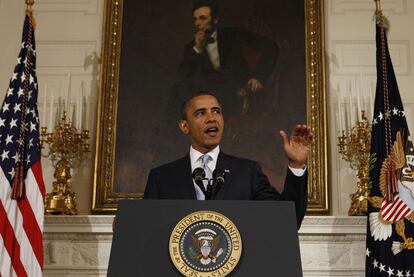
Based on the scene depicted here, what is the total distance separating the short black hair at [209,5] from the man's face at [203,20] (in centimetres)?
3

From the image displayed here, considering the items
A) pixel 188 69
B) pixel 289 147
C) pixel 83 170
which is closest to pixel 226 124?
pixel 188 69

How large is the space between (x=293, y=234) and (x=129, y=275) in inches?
24.9

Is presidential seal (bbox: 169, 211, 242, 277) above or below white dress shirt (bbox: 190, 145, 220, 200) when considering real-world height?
below

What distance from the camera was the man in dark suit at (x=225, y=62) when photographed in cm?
546

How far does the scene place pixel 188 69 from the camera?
553 centimetres

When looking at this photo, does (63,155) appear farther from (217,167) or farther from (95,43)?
(217,167)

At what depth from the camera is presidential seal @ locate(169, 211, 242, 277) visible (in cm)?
216

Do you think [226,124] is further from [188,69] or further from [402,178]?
[402,178]

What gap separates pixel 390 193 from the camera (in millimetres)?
4387

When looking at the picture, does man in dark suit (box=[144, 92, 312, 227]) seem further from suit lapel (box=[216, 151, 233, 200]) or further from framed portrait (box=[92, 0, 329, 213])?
framed portrait (box=[92, 0, 329, 213])

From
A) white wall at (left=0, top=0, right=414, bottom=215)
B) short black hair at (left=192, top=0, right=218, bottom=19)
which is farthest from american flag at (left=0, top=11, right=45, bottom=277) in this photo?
short black hair at (left=192, top=0, right=218, bottom=19)

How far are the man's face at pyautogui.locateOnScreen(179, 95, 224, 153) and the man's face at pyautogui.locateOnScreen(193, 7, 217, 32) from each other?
2.29 meters

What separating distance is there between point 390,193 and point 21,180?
2.75 meters

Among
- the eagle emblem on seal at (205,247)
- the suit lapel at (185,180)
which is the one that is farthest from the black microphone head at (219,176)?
the eagle emblem on seal at (205,247)
